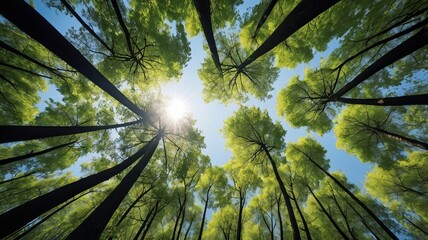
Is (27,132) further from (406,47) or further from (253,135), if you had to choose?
(253,135)

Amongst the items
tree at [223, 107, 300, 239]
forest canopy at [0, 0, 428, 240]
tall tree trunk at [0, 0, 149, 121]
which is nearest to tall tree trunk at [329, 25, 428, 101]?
forest canopy at [0, 0, 428, 240]

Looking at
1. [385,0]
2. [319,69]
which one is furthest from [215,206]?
[385,0]

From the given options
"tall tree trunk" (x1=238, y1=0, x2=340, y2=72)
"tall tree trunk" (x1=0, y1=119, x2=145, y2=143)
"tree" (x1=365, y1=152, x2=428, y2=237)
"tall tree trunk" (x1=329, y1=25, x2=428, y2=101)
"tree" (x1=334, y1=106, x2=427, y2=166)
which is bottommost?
"tall tree trunk" (x1=0, y1=119, x2=145, y2=143)

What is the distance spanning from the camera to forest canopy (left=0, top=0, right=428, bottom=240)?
6914 millimetres

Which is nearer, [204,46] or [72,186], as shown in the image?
[72,186]

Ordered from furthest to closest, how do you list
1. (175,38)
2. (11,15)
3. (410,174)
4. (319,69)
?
(410,174), (319,69), (175,38), (11,15)

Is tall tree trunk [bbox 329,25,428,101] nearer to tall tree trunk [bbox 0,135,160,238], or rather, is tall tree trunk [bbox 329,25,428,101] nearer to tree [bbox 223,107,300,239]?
tree [bbox 223,107,300,239]

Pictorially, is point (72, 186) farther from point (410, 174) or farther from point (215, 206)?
point (410, 174)

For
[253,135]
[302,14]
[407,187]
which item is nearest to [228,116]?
[253,135]

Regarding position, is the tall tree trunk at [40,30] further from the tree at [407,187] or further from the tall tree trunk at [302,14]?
the tree at [407,187]

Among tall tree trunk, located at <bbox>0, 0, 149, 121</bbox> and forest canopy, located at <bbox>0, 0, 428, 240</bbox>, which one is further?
forest canopy, located at <bbox>0, 0, 428, 240</bbox>

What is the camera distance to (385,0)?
20.2 feet

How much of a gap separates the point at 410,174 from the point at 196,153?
1356 centimetres

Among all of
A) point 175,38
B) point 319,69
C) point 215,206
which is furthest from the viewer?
point 215,206
